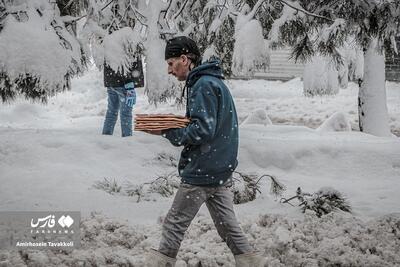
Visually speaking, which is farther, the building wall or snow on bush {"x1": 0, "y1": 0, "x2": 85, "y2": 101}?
the building wall

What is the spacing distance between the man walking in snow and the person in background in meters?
3.65

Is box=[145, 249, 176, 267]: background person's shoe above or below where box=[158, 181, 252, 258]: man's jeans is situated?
below

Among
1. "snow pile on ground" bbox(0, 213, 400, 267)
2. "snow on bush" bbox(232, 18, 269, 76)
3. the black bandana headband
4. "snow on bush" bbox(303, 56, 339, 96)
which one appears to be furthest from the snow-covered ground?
"snow on bush" bbox(303, 56, 339, 96)

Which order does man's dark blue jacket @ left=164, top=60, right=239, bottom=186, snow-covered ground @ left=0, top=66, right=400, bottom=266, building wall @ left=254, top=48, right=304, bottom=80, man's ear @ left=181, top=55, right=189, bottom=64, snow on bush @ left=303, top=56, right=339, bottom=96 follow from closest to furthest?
man's dark blue jacket @ left=164, top=60, right=239, bottom=186
man's ear @ left=181, top=55, right=189, bottom=64
snow-covered ground @ left=0, top=66, right=400, bottom=266
snow on bush @ left=303, top=56, right=339, bottom=96
building wall @ left=254, top=48, right=304, bottom=80

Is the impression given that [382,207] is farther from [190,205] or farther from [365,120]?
[365,120]

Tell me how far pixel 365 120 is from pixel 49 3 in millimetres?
6155

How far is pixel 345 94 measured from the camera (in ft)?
54.6

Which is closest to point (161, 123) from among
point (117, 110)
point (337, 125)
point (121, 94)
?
point (121, 94)

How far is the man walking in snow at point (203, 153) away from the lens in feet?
9.41

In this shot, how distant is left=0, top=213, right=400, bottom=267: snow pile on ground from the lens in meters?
3.60

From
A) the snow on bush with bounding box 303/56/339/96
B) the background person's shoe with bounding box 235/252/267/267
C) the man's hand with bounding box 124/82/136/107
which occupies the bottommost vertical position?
the background person's shoe with bounding box 235/252/267/267

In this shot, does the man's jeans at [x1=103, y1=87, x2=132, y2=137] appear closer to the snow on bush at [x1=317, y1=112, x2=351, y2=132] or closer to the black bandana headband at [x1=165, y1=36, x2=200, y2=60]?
the black bandana headband at [x1=165, y1=36, x2=200, y2=60]

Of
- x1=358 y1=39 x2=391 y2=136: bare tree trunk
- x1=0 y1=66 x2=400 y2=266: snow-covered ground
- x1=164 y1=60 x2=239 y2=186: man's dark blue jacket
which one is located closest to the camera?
x1=164 y1=60 x2=239 y2=186: man's dark blue jacket

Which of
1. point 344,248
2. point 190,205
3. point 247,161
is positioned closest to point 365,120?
point 247,161
